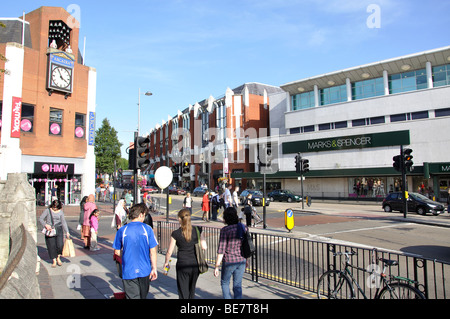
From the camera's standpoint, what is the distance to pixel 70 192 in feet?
93.6

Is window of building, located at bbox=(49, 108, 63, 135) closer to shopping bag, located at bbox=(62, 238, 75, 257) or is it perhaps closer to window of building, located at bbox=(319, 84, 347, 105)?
shopping bag, located at bbox=(62, 238, 75, 257)

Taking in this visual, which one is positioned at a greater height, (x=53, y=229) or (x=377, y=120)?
(x=377, y=120)

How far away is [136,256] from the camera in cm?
435

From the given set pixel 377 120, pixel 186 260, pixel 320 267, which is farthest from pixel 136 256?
pixel 377 120

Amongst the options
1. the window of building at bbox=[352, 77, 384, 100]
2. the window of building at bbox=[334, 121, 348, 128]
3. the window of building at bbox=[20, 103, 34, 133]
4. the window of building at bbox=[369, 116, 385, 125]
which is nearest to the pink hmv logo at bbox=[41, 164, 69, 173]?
the window of building at bbox=[20, 103, 34, 133]

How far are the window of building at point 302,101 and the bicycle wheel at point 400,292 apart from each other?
41.8 metres

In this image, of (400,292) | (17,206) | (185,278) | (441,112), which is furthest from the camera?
(441,112)

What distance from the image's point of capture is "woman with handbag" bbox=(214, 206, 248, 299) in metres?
4.90

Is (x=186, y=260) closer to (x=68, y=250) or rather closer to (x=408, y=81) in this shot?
(x=68, y=250)

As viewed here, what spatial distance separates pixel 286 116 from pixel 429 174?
19.6m

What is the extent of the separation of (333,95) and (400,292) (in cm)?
4127
